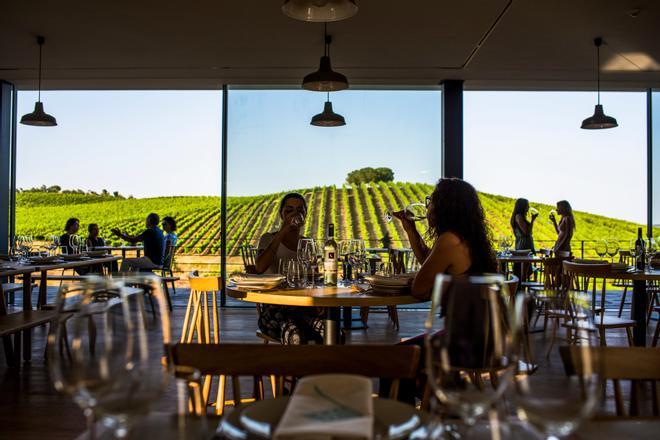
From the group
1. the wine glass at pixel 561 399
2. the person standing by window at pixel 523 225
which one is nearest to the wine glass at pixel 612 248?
the person standing by window at pixel 523 225

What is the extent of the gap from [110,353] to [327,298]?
65.4 inches

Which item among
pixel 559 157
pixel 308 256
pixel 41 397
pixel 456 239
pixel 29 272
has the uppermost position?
pixel 559 157

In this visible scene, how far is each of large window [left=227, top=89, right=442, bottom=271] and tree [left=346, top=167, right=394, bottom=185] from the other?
2.5 inches

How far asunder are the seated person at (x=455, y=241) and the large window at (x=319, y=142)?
15.1 ft

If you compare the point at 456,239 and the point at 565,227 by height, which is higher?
the point at 565,227

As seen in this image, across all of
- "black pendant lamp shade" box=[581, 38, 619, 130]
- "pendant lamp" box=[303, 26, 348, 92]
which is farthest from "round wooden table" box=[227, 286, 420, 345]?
"black pendant lamp shade" box=[581, 38, 619, 130]

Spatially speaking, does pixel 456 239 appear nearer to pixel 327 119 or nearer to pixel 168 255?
pixel 327 119

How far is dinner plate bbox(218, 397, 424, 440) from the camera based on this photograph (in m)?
0.74

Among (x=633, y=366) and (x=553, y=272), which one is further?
(x=553, y=272)

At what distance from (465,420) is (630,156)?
8.31 m

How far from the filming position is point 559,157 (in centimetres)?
988

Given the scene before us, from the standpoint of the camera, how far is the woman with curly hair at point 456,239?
7.97 feet

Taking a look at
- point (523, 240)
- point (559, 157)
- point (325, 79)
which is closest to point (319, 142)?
point (523, 240)

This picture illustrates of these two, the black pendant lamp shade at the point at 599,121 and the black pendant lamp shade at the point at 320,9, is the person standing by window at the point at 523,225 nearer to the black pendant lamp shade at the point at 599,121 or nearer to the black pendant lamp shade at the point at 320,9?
the black pendant lamp shade at the point at 599,121
